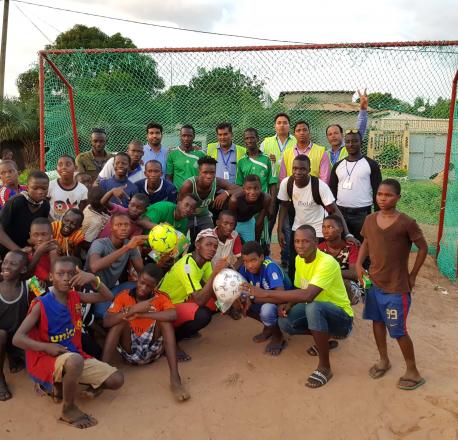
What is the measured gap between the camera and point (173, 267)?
13.9 ft

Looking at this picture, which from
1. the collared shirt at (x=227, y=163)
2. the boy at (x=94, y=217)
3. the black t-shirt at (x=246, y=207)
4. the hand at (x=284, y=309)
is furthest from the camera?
the collared shirt at (x=227, y=163)

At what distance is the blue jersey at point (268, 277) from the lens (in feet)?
13.3

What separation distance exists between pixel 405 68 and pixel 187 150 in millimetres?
3524

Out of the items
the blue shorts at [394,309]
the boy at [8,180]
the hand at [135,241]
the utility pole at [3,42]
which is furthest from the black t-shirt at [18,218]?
the utility pole at [3,42]

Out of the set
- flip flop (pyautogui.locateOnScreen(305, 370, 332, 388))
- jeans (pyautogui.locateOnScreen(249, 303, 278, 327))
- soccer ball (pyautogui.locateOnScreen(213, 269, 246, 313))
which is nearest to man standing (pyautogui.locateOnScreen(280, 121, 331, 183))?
jeans (pyautogui.locateOnScreen(249, 303, 278, 327))

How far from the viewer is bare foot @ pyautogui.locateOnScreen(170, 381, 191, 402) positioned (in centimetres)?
361

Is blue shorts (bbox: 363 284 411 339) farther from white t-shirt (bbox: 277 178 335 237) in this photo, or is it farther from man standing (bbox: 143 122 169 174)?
man standing (bbox: 143 122 169 174)

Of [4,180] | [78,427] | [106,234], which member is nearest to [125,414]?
[78,427]

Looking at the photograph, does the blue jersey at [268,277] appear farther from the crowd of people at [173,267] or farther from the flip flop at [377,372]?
the flip flop at [377,372]

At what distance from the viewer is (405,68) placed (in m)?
6.79

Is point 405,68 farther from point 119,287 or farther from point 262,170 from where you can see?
point 119,287

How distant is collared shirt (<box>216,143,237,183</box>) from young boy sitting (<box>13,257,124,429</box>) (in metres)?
2.72

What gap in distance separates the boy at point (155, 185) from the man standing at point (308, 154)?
1.65m

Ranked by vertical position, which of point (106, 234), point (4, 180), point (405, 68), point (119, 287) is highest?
point (405, 68)
